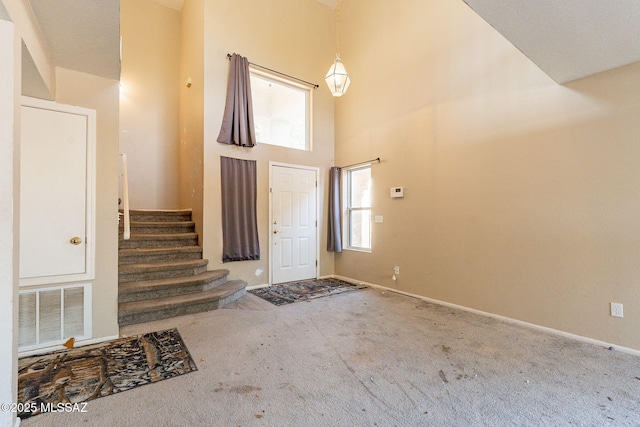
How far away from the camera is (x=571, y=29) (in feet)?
6.66

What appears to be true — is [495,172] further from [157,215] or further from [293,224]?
[157,215]

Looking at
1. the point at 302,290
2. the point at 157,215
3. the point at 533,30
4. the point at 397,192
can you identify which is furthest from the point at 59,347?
the point at 533,30

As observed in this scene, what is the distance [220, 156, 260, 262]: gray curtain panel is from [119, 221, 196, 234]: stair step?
0.71 m

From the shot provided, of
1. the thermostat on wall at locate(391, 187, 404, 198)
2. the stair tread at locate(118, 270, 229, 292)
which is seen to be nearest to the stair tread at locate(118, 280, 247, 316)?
the stair tread at locate(118, 270, 229, 292)

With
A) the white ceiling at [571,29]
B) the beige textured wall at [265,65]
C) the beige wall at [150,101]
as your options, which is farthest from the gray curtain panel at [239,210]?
the white ceiling at [571,29]

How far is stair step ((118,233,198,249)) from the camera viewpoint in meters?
4.07

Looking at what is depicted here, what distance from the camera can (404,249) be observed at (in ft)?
14.4

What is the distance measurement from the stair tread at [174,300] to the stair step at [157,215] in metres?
1.61

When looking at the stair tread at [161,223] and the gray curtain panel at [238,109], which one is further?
the gray curtain panel at [238,109]

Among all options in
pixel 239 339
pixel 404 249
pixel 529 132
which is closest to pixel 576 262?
pixel 529 132

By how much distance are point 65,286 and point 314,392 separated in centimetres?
237

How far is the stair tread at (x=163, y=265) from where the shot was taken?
3602mm

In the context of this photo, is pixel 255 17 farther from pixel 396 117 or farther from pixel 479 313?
pixel 479 313

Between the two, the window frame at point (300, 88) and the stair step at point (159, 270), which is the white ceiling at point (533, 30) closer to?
the stair step at point (159, 270)
